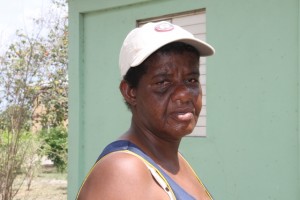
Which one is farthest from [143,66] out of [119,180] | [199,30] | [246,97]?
[199,30]

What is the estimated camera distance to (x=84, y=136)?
6.67m

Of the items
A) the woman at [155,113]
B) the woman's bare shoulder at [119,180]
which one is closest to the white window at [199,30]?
the woman at [155,113]

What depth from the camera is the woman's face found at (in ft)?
4.83

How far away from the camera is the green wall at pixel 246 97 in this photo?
15.0ft

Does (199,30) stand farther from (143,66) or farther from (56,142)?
(56,142)

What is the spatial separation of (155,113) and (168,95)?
7cm

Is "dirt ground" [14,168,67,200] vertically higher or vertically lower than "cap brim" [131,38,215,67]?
lower

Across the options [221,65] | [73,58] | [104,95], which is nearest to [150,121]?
[221,65]

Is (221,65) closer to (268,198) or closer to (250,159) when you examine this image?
(250,159)

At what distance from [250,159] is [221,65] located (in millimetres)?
1059

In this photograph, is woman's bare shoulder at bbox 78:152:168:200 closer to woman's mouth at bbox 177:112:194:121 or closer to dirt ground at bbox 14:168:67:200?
woman's mouth at bbox 177:112:194:121

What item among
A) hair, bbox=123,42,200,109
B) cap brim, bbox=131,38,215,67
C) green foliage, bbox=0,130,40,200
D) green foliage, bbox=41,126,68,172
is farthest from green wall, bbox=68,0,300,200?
green foliage, bbox=41,126,68,172

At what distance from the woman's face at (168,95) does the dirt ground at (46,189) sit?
8075 millimetres

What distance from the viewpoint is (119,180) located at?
4.12ft
